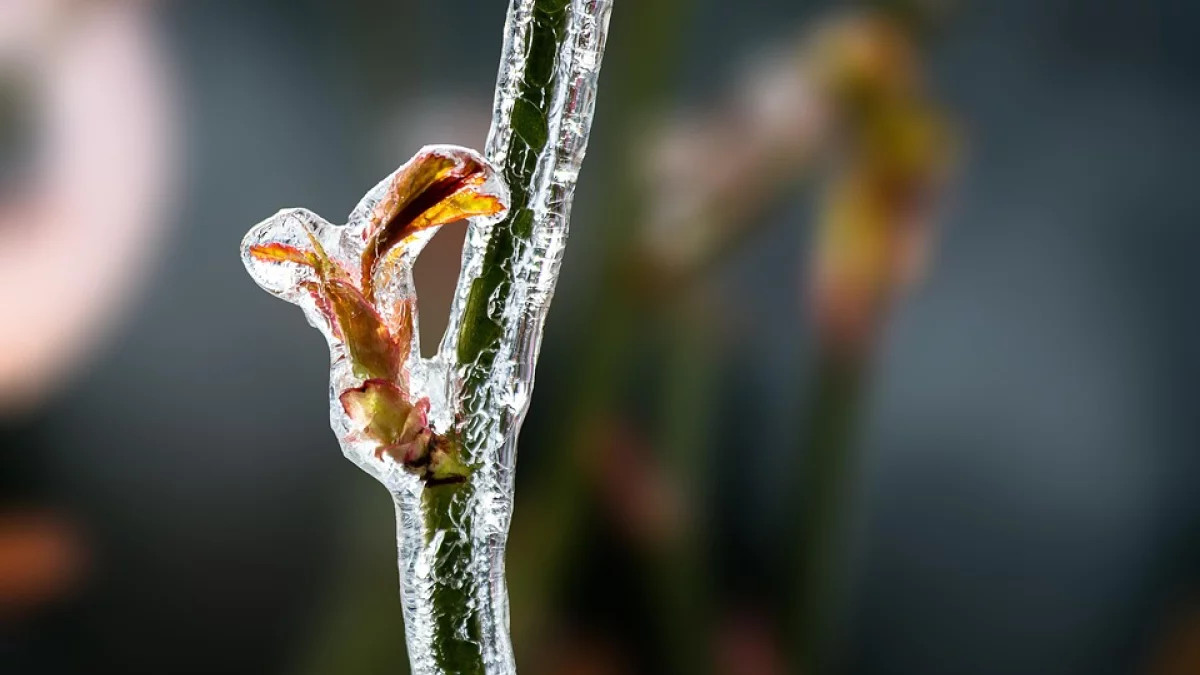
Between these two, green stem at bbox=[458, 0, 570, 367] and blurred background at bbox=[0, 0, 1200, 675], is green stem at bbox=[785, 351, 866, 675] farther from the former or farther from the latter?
green stem at bbox=[458, 0, 570, 367]

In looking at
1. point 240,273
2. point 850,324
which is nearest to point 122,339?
point 240,273

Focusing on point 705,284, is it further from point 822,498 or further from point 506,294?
point 506,294

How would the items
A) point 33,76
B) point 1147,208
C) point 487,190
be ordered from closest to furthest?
1. point 487,190
2. point 33,76
3. point 1147,208

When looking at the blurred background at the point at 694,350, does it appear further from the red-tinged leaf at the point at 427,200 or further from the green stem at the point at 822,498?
the red-tinged leaf at the point at 427,200

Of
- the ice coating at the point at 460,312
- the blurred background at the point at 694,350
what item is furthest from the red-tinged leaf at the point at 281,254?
the blurred background at the point at 694,350

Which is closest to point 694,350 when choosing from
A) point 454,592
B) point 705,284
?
point 705,284

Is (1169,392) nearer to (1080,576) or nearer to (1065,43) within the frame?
(1080,576)

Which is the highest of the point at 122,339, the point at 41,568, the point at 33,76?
the point at 33,76
